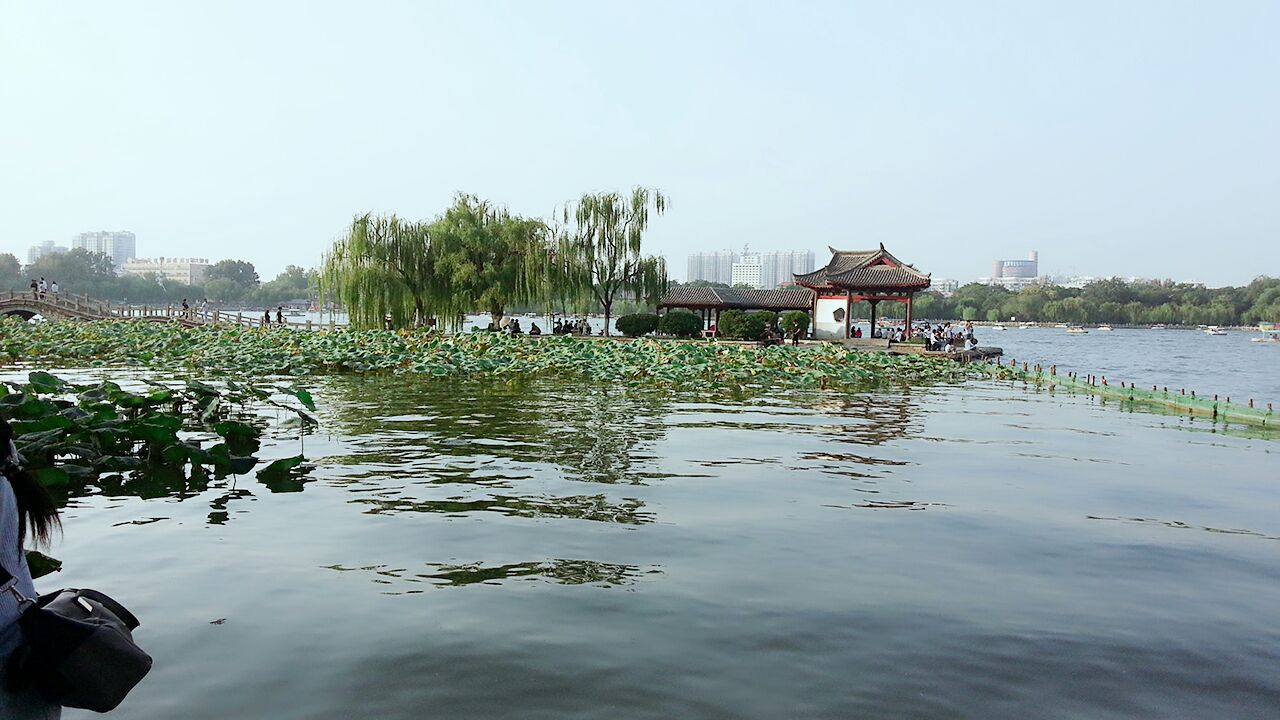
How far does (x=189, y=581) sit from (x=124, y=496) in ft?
8.18

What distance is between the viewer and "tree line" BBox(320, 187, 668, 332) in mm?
30094

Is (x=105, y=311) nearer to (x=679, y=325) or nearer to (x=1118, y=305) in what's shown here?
(x=679, y=325)

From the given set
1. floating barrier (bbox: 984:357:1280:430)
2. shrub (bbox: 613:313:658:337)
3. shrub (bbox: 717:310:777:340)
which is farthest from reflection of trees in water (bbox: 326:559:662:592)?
shrub (bbox: 613:313:658:337)

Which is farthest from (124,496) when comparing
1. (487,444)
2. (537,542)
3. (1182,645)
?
(1182,645)

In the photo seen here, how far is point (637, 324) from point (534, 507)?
88.4 feet

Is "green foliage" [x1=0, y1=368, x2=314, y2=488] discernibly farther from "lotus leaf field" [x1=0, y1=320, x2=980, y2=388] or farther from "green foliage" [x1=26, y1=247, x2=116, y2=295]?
"green foliage" [x1=26, y1=247, x2=116, y2=295]

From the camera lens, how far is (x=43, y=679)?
218 cm

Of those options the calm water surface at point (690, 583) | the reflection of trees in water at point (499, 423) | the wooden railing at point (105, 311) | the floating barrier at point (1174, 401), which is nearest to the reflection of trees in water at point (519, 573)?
the calm water surface at point (690, 583)

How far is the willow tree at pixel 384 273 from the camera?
2980 cm

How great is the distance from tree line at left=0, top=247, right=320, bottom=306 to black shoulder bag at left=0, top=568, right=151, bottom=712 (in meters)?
86.7

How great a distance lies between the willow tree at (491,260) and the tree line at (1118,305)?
68048 mm

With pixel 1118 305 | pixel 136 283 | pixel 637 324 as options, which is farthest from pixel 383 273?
pixel 1118 305

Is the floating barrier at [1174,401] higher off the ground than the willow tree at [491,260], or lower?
lower

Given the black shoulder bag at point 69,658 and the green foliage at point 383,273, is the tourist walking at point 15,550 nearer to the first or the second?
the black shoulder bag at point 69,658
